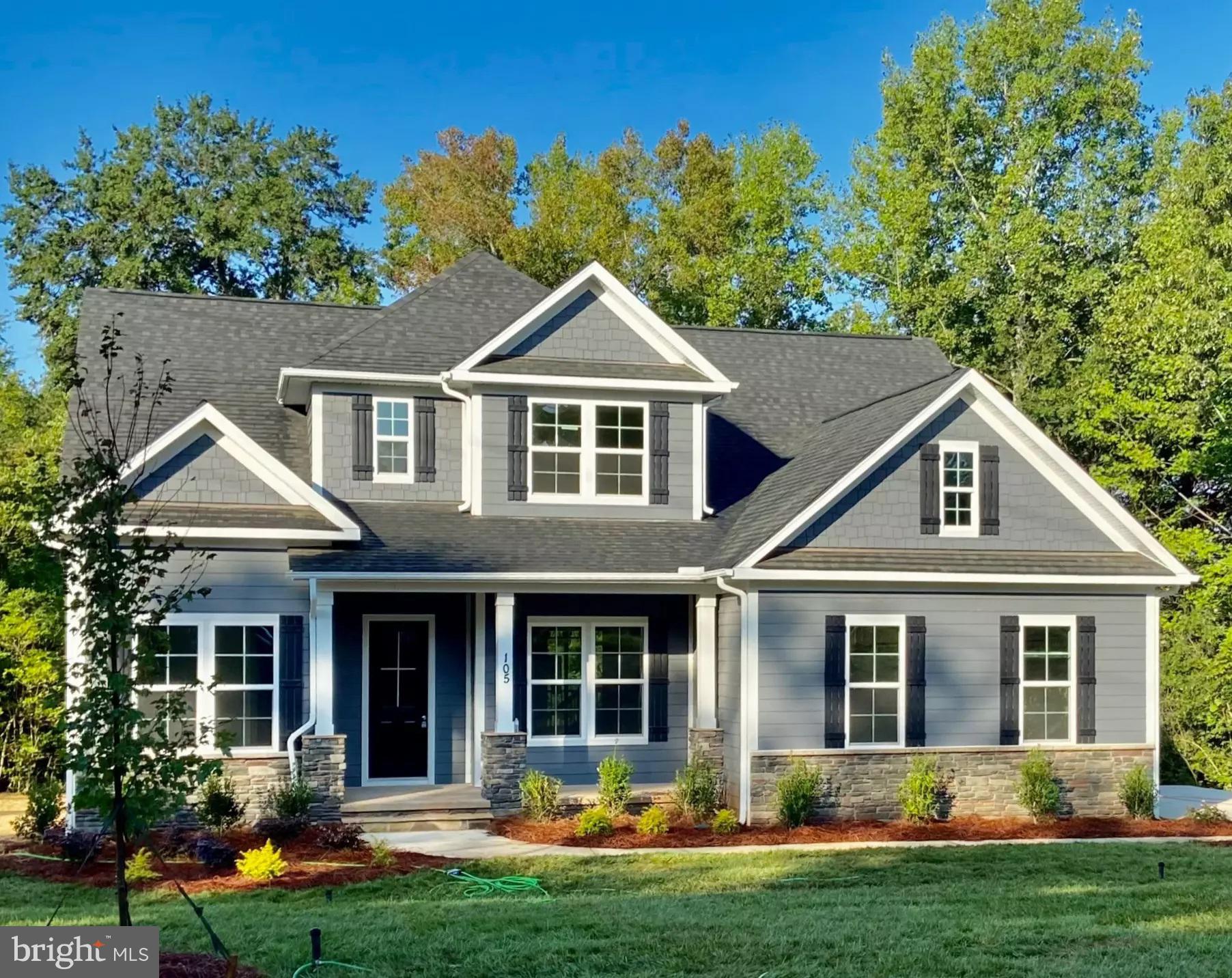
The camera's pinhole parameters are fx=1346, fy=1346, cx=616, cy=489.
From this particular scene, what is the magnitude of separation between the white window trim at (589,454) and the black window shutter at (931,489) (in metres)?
3.61

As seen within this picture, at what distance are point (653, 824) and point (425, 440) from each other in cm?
603

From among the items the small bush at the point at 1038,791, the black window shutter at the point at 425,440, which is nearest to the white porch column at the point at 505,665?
the black window shutter at the point at 425,440

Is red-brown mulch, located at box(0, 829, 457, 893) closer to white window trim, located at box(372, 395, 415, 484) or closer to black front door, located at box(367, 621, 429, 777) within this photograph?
black front door, located at box(367, 621, 429, 777)

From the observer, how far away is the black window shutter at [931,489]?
1644 cm

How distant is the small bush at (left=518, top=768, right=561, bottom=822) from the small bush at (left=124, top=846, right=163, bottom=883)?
172 inches

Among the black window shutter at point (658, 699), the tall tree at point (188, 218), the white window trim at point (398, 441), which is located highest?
the tall tree at point (188, 218)

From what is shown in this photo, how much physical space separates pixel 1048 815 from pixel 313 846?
8.44m

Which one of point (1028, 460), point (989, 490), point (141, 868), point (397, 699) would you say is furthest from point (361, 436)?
point (1028, 460)

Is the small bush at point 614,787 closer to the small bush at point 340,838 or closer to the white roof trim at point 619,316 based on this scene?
the small bush at point 340,838

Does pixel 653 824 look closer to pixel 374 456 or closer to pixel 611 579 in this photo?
pixel 611 579

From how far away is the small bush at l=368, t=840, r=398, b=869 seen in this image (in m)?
12.4

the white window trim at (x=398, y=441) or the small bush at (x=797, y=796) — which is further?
the white window trim at (x=398, y=441)

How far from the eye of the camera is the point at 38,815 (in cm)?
1430

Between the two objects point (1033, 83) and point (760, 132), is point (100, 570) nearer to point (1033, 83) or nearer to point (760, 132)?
point (1033, 83)
